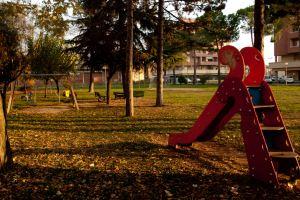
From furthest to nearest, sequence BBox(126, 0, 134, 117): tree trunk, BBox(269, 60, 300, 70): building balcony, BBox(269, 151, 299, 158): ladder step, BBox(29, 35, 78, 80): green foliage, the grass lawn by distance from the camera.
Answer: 1. BBox(269, 60, 300, 70): building balcony
2. BBox(29, 35, 78, 80): green foliage
3. BBox(126, 0, 134, 117): tree trunk
4. BBox(269, 151, 299, 158): ladder step
5. the grass lawn

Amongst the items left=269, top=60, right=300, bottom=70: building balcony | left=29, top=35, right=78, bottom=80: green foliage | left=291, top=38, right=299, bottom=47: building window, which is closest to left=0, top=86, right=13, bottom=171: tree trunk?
left=29, top=35, right=78, bottom=80: green foliage

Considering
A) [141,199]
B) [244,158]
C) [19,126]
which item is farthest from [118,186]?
[19,126]

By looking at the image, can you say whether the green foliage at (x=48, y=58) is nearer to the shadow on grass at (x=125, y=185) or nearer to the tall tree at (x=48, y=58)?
the tall tree at (x=48, y=58)

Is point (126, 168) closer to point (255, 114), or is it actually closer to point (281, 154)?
point (255, 114)

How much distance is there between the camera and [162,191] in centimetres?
547

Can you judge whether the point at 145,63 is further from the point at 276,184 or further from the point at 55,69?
the point at 276,184

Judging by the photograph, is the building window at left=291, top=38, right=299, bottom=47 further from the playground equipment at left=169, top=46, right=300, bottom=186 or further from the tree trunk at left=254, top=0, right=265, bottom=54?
the playground equipment at left=169, top=46, right=300, bottom=186

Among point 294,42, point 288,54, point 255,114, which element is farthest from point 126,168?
point 288,54

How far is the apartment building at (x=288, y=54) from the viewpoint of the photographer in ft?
255

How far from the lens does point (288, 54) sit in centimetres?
8588

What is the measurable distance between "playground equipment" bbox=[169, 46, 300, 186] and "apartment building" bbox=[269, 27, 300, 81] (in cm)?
7394

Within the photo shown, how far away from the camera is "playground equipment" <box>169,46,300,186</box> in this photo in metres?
5.84

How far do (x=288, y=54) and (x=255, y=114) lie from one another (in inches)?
3384

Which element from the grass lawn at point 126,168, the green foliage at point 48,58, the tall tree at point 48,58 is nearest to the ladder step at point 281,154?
the grass lawn at point 126,168
